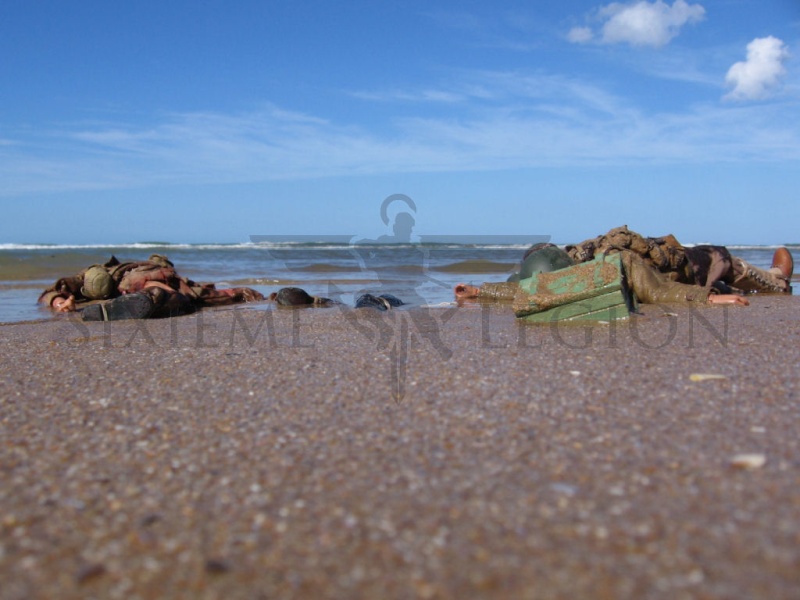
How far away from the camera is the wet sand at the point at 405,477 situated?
6.04 ft

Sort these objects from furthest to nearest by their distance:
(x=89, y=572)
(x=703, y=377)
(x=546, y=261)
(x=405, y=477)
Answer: (x=546, y=261) < (x=703, y=377) < (x=405, y=477) < (x=89, y=572)

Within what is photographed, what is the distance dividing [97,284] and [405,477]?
8727mm

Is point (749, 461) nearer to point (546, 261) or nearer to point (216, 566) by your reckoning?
point (216, 566)

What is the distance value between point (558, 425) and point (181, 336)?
4449 millimetres

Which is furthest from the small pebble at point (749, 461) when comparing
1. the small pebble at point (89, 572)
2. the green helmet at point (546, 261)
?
the green helmet at point (546, 261)

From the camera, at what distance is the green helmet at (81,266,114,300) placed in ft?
32.8

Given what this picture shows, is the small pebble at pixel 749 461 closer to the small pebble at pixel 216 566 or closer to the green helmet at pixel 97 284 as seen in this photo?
the small pebble at pixel 216 566

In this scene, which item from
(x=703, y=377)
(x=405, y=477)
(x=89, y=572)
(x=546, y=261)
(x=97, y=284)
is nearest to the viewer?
(x=89, y=572)

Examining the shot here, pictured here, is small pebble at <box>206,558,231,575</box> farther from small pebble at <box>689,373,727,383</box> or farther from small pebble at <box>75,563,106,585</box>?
small pebble at <box>689,373,727,383</box>

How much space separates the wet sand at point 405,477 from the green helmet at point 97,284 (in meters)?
5.42

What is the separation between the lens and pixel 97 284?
10.0m

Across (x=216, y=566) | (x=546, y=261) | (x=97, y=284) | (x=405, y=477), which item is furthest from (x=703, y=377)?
(x=97, y=284)

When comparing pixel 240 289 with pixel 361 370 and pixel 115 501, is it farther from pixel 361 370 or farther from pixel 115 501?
pixel 115 501

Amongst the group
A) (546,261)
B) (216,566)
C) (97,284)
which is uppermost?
(546,261)
